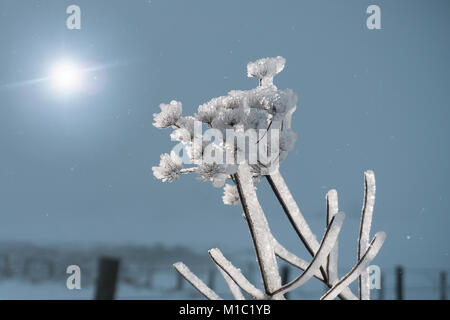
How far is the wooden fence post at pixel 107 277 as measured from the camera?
12.0 ft

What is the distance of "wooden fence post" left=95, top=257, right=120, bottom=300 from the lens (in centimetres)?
365

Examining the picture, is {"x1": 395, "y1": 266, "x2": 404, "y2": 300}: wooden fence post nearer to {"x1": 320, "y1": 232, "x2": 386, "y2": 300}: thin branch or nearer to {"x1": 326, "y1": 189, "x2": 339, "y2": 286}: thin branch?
{"x1": 326, "y1": 189, "x2": 339, "y2": 286}: thin branch

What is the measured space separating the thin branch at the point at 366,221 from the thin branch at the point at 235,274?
1.38 ft

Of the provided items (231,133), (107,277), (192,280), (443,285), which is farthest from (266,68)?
(443,285)

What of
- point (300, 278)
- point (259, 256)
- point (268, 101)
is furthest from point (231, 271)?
point (268, 101)

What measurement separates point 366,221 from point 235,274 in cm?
51

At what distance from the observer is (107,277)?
3.68 metres

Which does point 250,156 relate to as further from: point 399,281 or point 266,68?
point 399,281

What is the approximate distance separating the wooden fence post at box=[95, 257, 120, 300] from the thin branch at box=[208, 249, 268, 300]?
100 inches

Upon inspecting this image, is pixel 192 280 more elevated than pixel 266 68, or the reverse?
pixel 266 68

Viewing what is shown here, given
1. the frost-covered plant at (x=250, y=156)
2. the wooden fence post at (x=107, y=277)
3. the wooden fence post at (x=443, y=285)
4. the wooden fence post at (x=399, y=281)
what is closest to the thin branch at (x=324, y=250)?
the frost-covered plant at (x=250, y=156)

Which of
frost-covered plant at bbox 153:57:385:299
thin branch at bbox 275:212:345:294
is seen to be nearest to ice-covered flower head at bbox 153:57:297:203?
frost-covered plant at bbox 153:57:385:299
